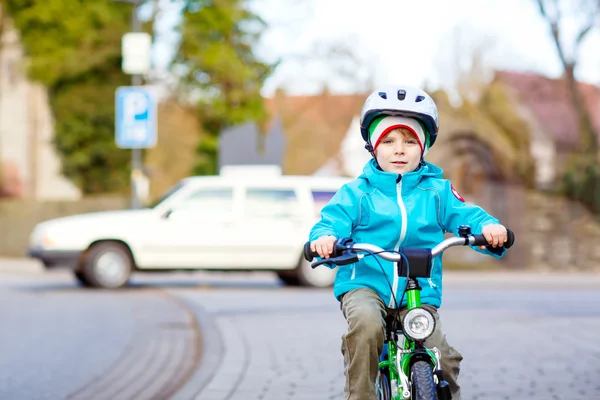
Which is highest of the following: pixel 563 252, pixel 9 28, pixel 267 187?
pixel 9 28

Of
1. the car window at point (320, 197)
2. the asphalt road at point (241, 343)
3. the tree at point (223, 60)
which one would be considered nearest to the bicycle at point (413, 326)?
the asphalt road at point (241, 343)

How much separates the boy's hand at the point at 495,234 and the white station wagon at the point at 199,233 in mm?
11928

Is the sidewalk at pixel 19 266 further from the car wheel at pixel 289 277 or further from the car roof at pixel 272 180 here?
the car roof at pixel 272 180

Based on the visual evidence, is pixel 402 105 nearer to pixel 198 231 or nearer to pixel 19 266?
pixel 198 231

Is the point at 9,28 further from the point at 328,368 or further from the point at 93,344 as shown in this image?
the point at 328,368

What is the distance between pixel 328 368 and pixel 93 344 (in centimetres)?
264

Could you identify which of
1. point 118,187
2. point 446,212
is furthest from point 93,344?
point 118,187

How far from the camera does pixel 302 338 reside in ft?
31.7

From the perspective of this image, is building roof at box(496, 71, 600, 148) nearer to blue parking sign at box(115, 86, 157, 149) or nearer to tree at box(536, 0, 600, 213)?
tree at box(536, 0, 600, 213)

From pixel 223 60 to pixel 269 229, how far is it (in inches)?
572

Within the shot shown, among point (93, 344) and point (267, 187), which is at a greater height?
point (267, 187)

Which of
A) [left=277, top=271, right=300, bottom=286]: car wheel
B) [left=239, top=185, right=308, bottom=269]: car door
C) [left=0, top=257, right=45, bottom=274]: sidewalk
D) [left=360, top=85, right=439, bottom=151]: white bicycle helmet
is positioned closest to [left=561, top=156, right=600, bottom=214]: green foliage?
[left=0, top=257, right=45, bottom=274]: sidewalk

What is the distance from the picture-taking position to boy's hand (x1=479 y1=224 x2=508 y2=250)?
13.5 feet

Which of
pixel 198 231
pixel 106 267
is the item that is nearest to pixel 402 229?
pixel 106 267
